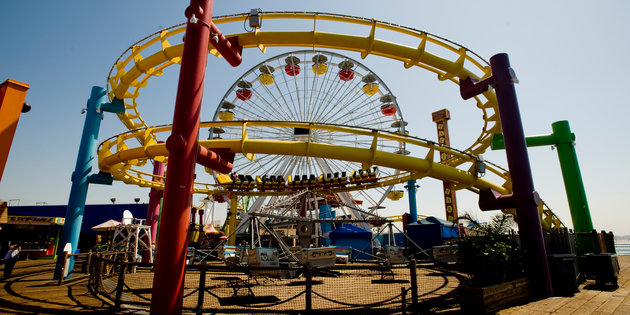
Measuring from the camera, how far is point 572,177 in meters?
11.0

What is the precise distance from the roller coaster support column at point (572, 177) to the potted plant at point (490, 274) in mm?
5563

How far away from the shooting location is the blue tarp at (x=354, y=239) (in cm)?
1900

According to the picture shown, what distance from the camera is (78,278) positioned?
1100 cm

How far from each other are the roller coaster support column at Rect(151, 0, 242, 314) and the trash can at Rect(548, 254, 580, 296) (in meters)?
8.56

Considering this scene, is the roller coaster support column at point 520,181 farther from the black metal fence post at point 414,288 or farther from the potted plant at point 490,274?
the black metal fence post at point 414,288

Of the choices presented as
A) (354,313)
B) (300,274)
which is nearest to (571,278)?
(354,313)

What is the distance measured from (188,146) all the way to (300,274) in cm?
813

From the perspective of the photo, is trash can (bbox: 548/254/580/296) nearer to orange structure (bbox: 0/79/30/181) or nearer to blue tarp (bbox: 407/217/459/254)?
blue tarp (bbox: 407/217/459/254)

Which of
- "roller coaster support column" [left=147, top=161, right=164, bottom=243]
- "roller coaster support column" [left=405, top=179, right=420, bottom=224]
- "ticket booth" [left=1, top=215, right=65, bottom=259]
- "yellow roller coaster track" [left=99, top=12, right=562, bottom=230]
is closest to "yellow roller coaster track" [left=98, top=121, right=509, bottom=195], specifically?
"yellow roller coaster track" [left=99, top=12, right=562, bottom=230]

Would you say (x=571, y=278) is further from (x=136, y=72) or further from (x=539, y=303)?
(x=136, y=72)

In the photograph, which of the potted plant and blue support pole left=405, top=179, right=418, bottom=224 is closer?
the potted plant

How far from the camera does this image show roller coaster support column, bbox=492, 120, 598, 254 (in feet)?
35.1

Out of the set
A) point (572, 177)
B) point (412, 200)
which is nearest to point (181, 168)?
point (572, 177)

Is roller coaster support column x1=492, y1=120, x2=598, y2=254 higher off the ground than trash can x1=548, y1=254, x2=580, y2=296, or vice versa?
roller coaster support column x1=492, y1=120, x2=598, y2=254
